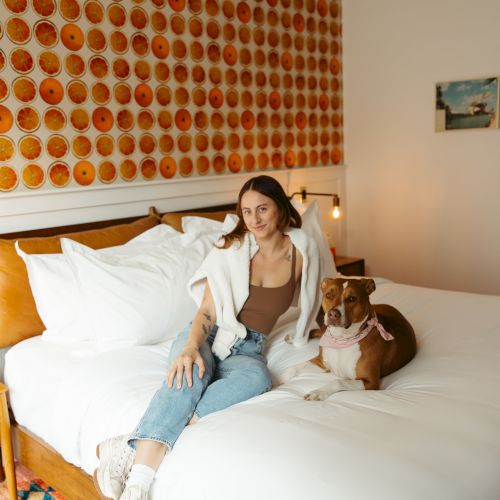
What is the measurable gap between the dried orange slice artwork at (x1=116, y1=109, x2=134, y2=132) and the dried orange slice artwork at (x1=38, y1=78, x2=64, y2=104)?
31cm

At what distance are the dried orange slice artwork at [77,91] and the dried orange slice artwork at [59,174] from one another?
30 centimetres

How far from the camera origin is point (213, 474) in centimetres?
141

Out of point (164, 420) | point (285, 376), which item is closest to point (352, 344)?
point (285, 376)

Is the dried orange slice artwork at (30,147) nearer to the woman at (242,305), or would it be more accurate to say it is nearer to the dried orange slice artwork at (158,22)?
the dried orange slice artwork at (158,22)

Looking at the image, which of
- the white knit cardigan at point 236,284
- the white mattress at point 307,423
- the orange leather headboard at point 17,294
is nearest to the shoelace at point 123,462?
the white mattress at point 307,423

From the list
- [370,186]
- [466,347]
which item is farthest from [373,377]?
[370,186]

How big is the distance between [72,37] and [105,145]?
0.50 metres

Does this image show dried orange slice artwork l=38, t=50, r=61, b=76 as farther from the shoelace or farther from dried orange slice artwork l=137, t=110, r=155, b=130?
the shoelace

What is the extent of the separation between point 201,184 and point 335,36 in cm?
163

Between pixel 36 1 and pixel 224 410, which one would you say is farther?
pixel 36 1

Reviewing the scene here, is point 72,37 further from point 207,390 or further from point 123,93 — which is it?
point 207,390

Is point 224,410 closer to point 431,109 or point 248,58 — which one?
point 248,58

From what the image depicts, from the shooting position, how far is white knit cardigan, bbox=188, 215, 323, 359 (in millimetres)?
1993

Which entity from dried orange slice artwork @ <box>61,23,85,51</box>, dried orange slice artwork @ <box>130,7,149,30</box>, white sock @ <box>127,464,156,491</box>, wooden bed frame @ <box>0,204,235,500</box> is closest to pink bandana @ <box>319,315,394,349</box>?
white sock @ <box>127,464,156,491</box>
